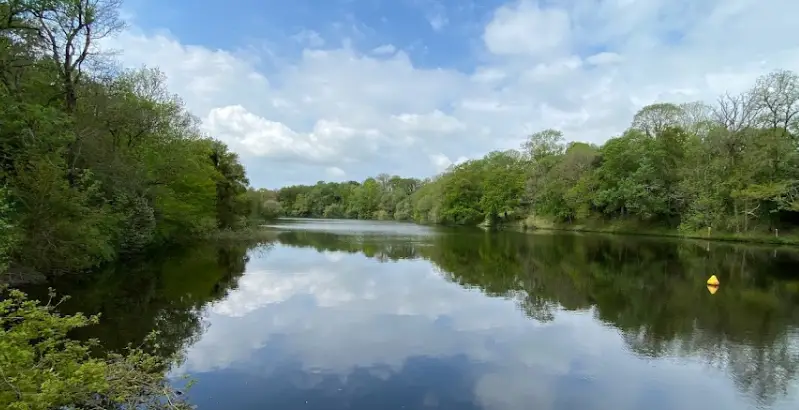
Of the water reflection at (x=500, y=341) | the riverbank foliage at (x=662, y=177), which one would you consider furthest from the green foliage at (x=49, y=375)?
the riverbank foliage at (x=662, y=177)

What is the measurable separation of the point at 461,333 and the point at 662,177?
148 feet

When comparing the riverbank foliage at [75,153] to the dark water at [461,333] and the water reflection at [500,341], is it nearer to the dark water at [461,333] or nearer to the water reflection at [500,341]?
the dark water at [461,333]

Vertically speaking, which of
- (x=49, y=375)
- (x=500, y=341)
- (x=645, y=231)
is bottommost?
(x=500, y=341)

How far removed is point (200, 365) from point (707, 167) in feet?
149

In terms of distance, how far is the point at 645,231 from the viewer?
1956 inches

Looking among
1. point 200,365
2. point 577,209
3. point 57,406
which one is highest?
point 577,209

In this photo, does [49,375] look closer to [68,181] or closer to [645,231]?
[68,181]

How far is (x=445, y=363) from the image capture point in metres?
9.36

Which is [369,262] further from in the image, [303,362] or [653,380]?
[653,380]

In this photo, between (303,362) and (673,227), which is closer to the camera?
(303,362)

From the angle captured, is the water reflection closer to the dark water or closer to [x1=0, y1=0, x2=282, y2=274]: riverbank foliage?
the dark water

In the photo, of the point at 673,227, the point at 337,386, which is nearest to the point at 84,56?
the point at 337,386

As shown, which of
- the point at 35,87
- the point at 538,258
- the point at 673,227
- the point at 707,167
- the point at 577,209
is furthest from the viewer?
the point at 577,209

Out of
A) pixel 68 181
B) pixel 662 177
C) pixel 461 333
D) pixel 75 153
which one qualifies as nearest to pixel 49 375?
pixel 461 333
